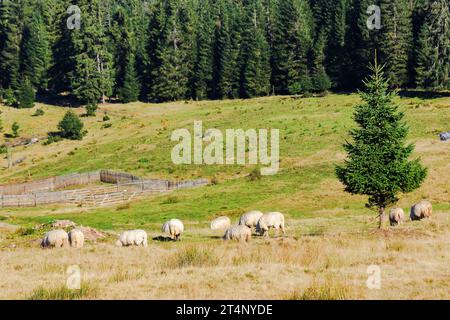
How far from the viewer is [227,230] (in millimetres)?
27922

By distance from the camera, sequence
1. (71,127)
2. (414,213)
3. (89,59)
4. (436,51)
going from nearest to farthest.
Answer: (414,213)
(71,127)
(436,51)
(89,59)

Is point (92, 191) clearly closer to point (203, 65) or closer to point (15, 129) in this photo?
point (15, 129)

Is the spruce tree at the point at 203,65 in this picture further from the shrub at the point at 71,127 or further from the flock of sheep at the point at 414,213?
the flock of sheep at the point at 414,213

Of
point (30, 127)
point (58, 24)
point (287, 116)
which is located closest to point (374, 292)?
point (287, 116)

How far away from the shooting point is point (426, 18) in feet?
294

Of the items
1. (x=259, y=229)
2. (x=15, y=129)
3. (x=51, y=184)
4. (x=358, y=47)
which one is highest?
(x=358, y=47)

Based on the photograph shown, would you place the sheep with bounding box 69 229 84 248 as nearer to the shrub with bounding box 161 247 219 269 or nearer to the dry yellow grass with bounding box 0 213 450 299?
the dry yellow grass with bounding box 0 213 450 299

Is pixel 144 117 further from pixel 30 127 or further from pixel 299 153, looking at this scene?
pixel 299 153

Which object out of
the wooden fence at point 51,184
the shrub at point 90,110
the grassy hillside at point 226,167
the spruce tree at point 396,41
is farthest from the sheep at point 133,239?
the shrub at point 90,110

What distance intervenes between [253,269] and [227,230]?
32.9 feet

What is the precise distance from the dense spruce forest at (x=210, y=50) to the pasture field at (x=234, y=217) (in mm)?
6596

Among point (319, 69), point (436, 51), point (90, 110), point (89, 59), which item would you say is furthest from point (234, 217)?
point (89, 59)

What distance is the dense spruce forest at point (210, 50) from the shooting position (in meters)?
92.2

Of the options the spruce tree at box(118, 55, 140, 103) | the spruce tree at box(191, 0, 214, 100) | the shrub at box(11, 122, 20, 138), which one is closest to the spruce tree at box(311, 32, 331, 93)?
the spruce tree at box(191, 0, 214, 100)
